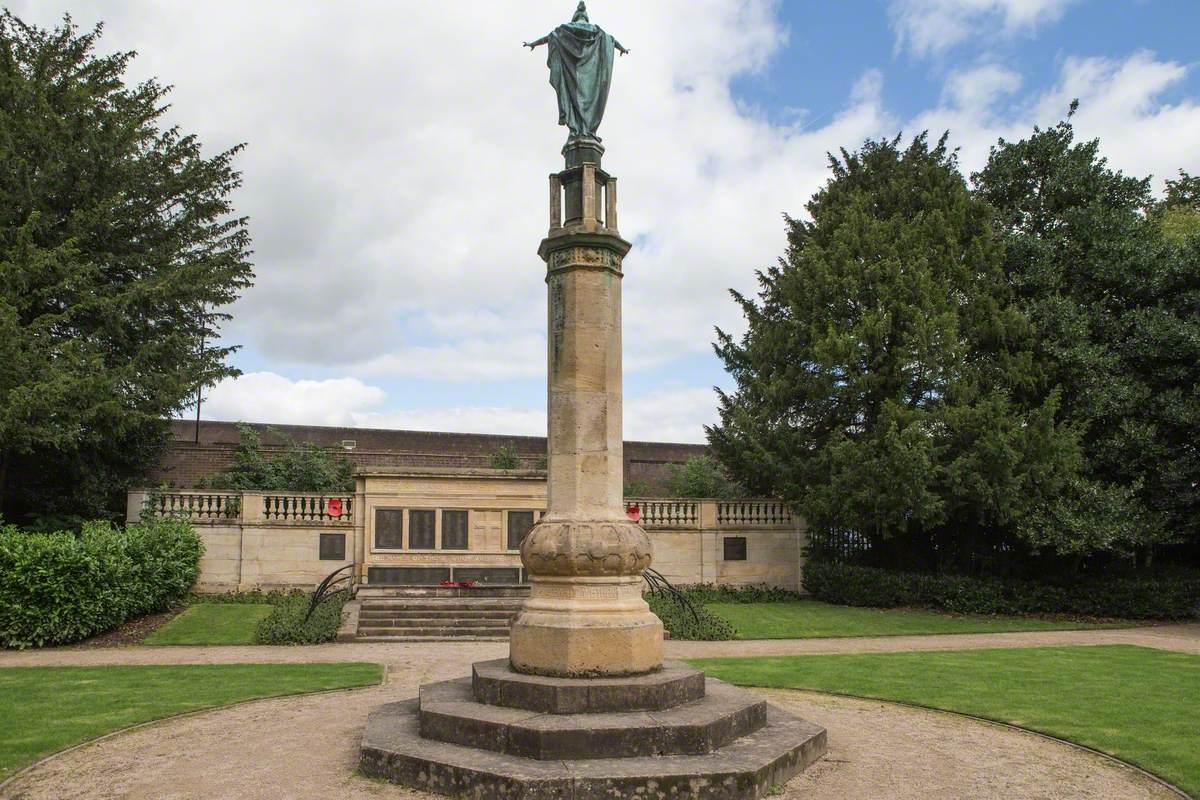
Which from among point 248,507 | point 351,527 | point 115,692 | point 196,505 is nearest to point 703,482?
point 351,527

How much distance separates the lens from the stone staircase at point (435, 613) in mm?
17469

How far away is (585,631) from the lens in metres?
8.01

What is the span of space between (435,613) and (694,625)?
5.37 m

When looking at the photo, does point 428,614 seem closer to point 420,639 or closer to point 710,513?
point 420,639

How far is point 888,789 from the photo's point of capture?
684 cm

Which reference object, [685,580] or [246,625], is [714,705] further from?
[685,580]

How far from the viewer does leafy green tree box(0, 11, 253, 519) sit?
18.8 metres

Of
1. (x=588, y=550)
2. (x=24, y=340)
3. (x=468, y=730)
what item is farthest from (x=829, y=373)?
(x=24, y=340)

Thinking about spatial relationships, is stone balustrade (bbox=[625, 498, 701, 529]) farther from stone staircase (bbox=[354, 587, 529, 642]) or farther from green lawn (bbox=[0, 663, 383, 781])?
green lawn (bbox=[0, 663, 383, 781])

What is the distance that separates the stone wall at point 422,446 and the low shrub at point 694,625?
42.1 feet

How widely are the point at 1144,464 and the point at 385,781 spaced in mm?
19514

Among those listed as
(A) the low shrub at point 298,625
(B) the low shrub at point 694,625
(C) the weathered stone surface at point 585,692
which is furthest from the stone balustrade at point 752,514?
(C) the weathered stone surface at point 585,692

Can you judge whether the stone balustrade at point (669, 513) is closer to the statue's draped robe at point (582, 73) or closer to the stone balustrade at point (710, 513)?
the stone balustrade at point (710, 513)

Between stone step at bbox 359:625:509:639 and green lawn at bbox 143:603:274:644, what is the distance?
2.22 meters
